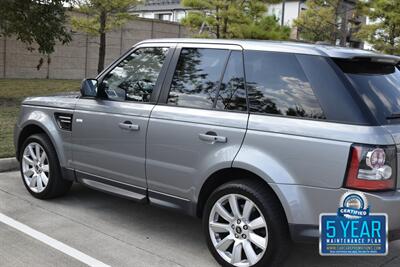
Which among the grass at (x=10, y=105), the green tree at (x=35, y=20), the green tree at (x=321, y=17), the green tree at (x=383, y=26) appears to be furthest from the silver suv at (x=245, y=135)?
the green tree at (x=321, y=17)

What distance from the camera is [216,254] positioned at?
13.2 ft

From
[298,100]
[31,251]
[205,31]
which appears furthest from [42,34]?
[298,100]

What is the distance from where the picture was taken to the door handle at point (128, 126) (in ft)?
15.0

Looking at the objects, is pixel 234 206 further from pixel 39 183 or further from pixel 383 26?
pixel 383 26

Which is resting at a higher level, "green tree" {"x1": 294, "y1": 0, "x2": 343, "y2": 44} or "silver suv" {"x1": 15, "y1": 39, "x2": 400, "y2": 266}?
"green tree" {"x1": 294, "y1": 0, "x2": 343, "y2": 44}

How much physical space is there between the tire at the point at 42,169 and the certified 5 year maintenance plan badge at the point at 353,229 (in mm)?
3135

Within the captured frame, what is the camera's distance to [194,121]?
13.6 ft

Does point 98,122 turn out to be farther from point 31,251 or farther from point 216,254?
point 216,254

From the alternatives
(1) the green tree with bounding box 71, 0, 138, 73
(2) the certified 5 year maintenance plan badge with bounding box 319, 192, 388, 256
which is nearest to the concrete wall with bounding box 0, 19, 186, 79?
(1) the green tree with bounding box 71, 0, 138, 73

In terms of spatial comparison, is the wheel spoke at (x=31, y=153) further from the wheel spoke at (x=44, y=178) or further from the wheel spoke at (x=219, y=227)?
the wheel spoke at (x=219, y=227)

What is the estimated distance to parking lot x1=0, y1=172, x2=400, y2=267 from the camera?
4188 mm

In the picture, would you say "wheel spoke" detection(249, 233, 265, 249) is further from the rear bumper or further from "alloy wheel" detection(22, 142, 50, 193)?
"alloy wheel" detection(22, 142, 50, 193)

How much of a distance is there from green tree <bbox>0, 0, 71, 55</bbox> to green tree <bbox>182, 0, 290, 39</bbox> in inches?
241

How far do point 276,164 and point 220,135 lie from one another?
548mm
